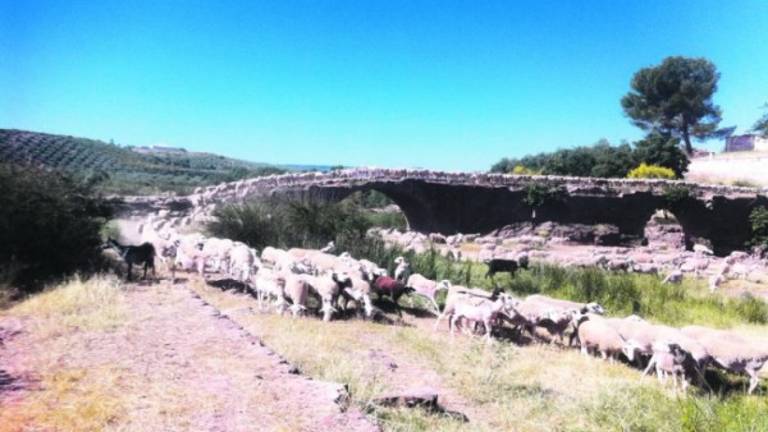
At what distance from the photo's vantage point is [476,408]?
5.52 meters

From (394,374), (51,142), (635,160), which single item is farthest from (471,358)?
(51,142)

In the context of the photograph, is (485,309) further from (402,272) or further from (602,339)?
(402,272)

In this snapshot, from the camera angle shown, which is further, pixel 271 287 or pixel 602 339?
pixel 271 287

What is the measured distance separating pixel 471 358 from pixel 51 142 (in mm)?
51573

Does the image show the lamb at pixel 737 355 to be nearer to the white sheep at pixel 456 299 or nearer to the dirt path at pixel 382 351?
the white sheep at pixel 456 299

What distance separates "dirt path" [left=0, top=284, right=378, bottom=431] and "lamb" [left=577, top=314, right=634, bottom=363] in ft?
13.9

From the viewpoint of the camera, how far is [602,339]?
7.56 metres

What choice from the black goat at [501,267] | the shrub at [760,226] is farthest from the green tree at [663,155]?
the black goat at [501,267]

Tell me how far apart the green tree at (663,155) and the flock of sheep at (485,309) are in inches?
1497

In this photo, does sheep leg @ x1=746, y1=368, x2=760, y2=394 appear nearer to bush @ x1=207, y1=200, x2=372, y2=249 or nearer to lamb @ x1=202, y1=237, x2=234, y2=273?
lamb @ x1=202, y1=237, x2=234, y2=273

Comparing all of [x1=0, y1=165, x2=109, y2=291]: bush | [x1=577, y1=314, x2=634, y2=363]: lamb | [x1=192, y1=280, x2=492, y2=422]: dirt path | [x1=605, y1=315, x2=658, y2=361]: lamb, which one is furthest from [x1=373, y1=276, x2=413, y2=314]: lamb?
[x1=0, y1=165, x2=109, y2=291]: bush

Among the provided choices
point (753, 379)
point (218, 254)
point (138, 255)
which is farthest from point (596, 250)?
point (138, 255)

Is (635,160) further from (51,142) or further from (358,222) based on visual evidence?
(51,142)

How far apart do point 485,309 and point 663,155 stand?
40325mm
